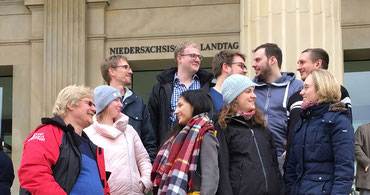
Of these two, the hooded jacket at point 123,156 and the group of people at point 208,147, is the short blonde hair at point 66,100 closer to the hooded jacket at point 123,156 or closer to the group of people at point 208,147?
the group of people at point 208,147

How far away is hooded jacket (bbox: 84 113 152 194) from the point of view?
730cm

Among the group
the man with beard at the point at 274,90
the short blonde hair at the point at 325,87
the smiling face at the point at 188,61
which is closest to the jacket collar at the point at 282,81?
the man with beard at the point at 274,90

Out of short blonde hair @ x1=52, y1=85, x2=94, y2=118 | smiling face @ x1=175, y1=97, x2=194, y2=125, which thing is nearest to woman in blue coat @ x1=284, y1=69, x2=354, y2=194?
smiling face @ x1=175, y1=97, x2=194, y2=125

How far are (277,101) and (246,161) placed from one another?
136cm

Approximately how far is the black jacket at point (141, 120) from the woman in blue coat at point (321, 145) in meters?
1.76

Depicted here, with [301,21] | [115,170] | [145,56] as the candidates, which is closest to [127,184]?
[115,170]

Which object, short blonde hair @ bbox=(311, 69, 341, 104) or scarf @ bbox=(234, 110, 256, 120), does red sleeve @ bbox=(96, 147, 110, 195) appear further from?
short blonde hair @ bbox=(311, 69, 341, 104)

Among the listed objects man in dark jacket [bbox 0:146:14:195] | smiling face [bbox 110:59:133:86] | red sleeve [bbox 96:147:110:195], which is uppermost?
smiling face [bbox 110:59:133:86]

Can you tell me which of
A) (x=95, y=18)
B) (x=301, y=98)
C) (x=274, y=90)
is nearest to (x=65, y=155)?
(x=301, y=98)

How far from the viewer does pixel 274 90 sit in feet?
26.4

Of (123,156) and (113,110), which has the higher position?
(113,110)

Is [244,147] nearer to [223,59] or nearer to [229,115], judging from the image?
[229,115]

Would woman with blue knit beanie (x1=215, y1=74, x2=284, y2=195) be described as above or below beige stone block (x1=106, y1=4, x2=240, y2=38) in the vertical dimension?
below

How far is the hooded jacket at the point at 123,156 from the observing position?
23.9 ft
